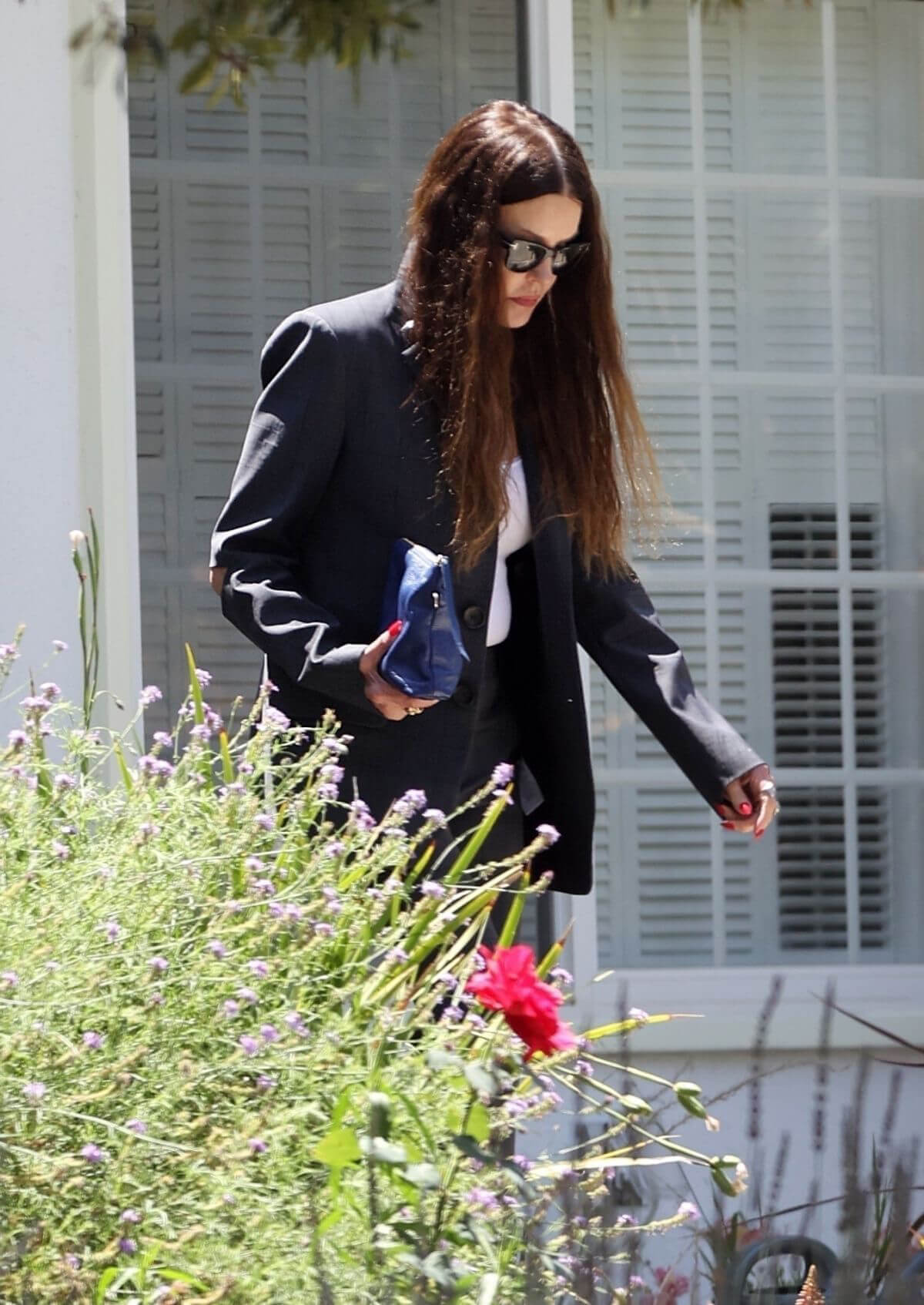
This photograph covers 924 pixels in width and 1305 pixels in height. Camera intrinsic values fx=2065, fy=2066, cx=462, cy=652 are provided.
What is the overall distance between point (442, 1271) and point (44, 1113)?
1.56 ft

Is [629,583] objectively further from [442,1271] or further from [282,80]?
[282,80]

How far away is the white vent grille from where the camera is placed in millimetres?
4680

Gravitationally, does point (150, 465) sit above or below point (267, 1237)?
above

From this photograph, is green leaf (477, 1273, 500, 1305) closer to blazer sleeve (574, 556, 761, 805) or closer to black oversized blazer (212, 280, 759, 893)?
black oversized blazer (212, 280, 759, 893)

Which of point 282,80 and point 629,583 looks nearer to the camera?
point 629,583

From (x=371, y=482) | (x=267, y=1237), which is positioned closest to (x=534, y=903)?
(x=371, y=482)

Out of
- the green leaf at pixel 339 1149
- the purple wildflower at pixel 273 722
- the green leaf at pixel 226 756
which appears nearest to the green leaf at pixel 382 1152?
the green leaf at pixel 339 1149

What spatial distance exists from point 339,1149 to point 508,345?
1.33 meters

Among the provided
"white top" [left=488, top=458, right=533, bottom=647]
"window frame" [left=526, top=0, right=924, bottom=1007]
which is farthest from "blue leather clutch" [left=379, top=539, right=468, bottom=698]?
"window frame" [left=526, top=0, right=924, bottom=1007]

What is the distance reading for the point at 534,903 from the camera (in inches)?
184

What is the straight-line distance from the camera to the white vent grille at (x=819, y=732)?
468cm

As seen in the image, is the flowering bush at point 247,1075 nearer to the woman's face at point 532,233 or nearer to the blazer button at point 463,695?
the blazer button at point 463,695

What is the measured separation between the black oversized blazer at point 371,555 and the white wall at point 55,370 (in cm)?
121

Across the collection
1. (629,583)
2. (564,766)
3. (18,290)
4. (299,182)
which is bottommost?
(564,766)
